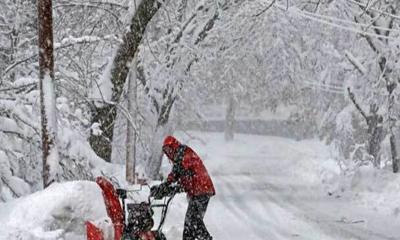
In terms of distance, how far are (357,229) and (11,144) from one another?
287 inches

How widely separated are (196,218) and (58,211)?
71.9 inches

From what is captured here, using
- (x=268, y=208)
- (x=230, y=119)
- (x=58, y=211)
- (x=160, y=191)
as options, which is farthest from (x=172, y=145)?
(x=230, y=119)

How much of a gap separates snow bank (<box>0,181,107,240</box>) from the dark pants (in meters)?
1.13

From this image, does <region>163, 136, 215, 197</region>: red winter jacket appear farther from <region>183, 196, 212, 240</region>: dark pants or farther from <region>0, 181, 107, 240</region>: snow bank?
<region>0, 181, 107, 240</region>: snow bank

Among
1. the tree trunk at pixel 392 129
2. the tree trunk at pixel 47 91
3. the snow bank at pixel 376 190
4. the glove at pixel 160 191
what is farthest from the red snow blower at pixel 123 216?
the tree trunk at pixel 392 129

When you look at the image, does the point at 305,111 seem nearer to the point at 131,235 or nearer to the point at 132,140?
the point at 132,140

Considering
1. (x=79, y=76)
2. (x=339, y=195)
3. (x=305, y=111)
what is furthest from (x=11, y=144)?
(x=305, y=111)

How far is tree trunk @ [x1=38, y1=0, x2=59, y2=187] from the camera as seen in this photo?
8695 millimetres

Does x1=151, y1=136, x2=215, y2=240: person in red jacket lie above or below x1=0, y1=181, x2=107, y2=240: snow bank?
above

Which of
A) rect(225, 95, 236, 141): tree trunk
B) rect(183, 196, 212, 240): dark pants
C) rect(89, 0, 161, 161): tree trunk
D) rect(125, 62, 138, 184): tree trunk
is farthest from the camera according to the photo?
rect(225, 95, 236, 141): tree trunk

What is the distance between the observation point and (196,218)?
27.6ft

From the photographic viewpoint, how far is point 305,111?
43250mm

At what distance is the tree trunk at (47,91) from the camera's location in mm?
8695

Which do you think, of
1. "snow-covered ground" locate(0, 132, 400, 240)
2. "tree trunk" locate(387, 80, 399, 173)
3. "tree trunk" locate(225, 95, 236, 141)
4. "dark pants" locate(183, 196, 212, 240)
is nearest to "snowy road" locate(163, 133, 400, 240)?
"snow-covered ground" locate(0, 132, 400, 240)
